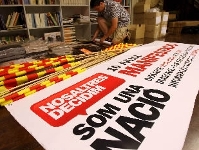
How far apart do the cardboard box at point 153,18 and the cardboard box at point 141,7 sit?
222 millimetres

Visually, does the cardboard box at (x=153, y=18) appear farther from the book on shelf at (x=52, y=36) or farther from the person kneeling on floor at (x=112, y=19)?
the book on shelf at (x=52, y=36)

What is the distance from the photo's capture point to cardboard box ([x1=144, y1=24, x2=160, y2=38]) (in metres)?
2.99

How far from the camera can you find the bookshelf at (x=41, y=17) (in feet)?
7.97

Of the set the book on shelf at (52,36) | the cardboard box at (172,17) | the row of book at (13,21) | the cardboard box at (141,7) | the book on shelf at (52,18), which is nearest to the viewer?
the row of book at (13,21)

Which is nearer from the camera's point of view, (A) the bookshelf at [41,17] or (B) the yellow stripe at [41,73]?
(B) the yellow stripe at [41,73]

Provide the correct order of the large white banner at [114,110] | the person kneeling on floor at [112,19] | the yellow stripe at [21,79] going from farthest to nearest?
the person kneeling on floor at [112,19], the yellow stripe at [21,79], the large white banner at [114,110]

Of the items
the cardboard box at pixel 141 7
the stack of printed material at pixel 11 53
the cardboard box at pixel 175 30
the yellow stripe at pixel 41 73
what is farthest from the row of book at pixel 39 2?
the cardboard box at pixel 175 30

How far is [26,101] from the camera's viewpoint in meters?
0.66

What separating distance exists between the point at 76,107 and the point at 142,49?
1.03 m

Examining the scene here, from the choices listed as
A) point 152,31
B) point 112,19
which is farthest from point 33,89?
point 152,31

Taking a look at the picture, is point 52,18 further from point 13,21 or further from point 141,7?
point 141,7

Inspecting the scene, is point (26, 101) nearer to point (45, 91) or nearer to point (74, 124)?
point (45, 91)

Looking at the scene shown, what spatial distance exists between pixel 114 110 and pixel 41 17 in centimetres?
255

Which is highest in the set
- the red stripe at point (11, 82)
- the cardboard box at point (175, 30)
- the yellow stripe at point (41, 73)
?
the cardboard box at point (175, 30)
